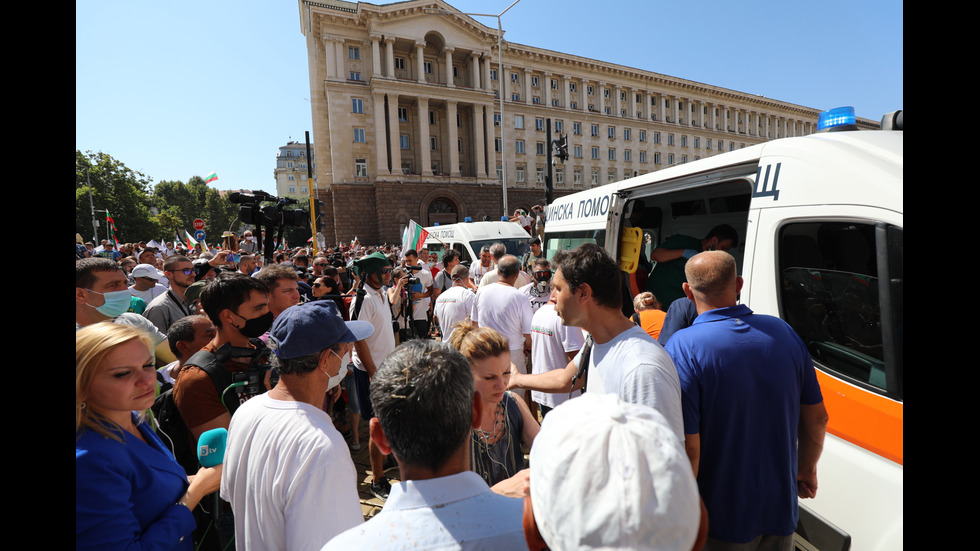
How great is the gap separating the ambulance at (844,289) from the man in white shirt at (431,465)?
187 centimetres

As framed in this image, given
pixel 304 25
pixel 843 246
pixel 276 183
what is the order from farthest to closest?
1. pixel 276 183
2. pixel 304 25
3. pixel 843 246

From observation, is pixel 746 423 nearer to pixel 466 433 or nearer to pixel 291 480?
pixel 466 433

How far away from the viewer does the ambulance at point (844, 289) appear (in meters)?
1.91

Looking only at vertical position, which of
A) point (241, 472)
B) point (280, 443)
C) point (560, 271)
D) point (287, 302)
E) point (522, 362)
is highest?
point (560, 271)

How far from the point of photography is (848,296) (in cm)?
231

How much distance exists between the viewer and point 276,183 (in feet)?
357

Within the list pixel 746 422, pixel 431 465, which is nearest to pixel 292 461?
pixel 431 465

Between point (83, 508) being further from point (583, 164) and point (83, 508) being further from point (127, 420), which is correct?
point (583, 164)

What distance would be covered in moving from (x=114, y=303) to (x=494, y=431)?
345 cm

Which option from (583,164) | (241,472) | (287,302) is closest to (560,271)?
(241,472)

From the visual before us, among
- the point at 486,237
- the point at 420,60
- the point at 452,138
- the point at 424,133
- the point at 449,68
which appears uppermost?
the point at 420,60

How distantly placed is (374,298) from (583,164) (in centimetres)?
4366

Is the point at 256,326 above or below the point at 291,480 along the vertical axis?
above

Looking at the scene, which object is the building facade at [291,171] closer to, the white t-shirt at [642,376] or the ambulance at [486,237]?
the ambulance at [486,237]
